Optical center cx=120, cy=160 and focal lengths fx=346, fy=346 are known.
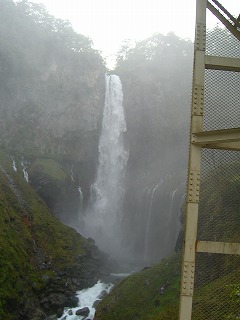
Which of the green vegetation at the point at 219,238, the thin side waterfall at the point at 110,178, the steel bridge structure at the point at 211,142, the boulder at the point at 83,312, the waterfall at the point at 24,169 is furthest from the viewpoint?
the thin side waterfall at the point at 110,178

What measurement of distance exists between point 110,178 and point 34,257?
714 inches

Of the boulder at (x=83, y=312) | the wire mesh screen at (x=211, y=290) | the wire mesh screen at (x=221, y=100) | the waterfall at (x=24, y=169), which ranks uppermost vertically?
the wire mesh screen at (x=221, y=100)

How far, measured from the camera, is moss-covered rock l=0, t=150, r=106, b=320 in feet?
63.5

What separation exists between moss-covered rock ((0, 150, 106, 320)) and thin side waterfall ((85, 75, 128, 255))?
751cm

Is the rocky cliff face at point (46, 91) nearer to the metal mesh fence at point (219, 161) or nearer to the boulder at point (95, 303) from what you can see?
the boulder at point (95, 303)

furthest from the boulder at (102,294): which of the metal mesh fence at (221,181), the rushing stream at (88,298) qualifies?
the metal mesh fence at (221,181)

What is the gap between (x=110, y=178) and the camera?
41031 mm

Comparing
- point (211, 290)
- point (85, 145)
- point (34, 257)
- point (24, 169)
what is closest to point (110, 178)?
point (85, 145)

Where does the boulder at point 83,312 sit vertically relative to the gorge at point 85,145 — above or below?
below

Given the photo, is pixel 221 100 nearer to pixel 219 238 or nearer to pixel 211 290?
pixel 219 238

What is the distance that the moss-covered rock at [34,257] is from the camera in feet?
63.5

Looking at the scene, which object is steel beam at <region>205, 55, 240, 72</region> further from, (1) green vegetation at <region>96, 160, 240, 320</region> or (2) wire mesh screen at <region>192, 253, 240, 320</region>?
(2) wire mesh screen at <region>192, 253, 240, 320</region>

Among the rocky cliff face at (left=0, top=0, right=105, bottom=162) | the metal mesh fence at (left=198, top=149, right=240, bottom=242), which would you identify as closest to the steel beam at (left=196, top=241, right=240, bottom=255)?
the metal mesh fence at (left=198, top=149, right=240, bottom=242)

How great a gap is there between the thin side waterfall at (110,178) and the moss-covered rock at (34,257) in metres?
7.51
